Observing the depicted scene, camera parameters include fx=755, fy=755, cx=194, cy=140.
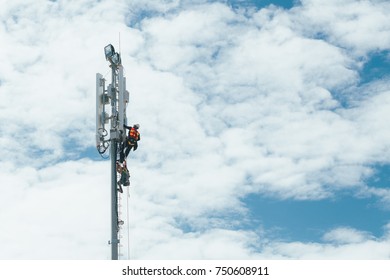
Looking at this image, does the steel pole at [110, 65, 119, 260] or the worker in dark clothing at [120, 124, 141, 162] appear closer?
the steel pole at [110, 65, 119, 260]

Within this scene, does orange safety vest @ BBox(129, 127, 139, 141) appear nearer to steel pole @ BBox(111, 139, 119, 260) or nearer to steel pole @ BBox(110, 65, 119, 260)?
steel pole @ BBox(110, 65, 119, 260)

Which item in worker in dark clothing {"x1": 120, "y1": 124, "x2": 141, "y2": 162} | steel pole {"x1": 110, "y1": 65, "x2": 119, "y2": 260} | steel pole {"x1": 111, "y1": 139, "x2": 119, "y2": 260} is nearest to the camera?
steel pole {"x1": 111, "y1": 139, "x2": 119, "y2": 260}

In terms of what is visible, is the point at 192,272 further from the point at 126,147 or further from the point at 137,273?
the point at 126,147

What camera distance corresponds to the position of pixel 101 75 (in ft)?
138

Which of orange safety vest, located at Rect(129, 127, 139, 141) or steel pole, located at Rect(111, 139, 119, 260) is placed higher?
orange safety vest, located at Rect(129, 127, 139, 141)

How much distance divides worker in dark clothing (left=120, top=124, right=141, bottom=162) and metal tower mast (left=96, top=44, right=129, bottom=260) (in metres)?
0.40

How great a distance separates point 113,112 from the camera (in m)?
41.9

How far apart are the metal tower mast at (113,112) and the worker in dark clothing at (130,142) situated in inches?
15.9

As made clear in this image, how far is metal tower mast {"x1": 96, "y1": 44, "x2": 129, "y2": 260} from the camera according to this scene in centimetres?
4053

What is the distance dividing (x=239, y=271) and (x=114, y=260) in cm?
651

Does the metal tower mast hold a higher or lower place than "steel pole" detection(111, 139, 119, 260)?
higher

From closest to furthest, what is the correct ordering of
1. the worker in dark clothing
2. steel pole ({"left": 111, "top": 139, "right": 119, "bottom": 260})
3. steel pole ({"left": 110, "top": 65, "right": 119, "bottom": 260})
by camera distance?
1. steel pole ({"left": 111, "top": 139, "right": 119, "bottom": 260})
2. steel pole ({"left": 110, "top": 65, "right": 119, "bottom": 260})
3. the worker in dark clothing

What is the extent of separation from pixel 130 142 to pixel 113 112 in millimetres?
1922

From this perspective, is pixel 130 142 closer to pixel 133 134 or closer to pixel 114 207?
pixel 133 134
